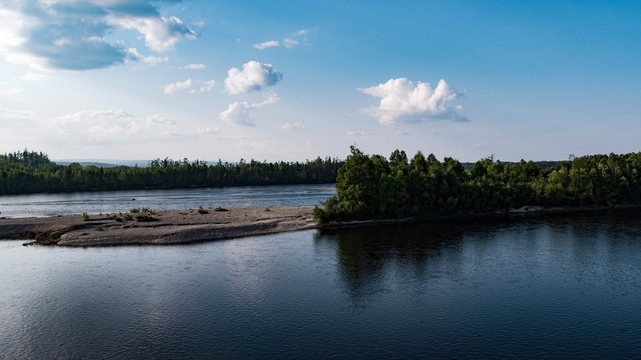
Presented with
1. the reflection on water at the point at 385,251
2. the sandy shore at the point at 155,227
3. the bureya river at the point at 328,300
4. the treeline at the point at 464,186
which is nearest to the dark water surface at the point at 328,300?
the bureya river at the point at 328,300

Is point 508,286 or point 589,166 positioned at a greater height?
point 589,166

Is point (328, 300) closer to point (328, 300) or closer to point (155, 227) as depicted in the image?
point (328, 300)

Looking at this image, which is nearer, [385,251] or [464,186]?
[385,251]

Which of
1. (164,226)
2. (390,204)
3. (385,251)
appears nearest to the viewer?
(385,251)

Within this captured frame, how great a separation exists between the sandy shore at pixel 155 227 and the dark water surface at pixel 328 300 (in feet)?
23.4

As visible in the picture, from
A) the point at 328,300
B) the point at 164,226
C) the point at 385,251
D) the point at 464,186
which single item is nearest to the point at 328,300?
the point at 328,300

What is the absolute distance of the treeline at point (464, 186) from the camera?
406 feet

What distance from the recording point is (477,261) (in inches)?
3007

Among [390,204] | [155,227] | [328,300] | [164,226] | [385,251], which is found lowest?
[328,300]

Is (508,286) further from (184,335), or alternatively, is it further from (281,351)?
(184,335)

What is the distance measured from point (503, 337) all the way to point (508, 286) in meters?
18.8

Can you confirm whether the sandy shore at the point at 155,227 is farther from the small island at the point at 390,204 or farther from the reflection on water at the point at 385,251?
the reflection on water at the point at 385,251

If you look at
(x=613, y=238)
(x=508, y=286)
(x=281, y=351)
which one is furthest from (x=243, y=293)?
(x=613, y=238)

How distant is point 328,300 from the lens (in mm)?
56562
